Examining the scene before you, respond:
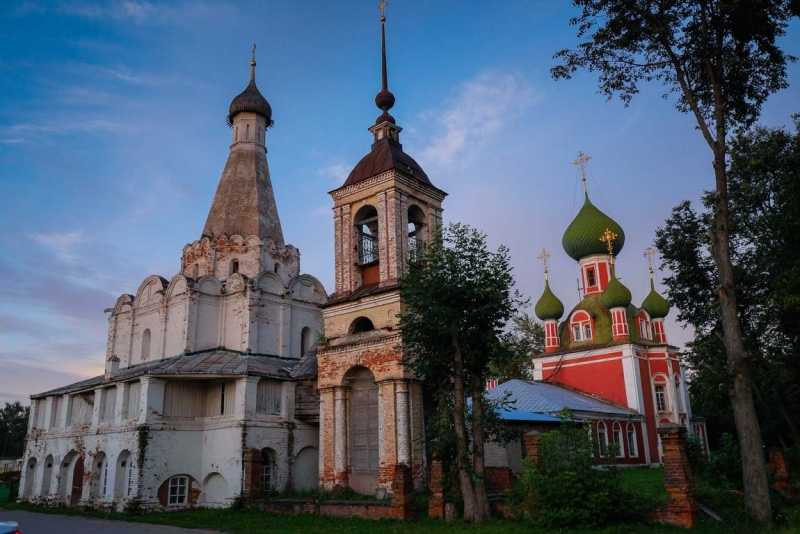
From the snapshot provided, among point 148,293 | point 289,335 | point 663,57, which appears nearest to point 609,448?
point 663,57

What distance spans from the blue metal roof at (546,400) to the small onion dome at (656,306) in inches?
260

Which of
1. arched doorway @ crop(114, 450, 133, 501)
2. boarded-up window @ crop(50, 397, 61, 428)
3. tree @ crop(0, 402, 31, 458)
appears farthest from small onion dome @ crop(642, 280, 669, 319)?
tree @ crop(0, 402, 31, 458)

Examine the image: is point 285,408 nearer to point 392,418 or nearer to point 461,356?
point 392,418

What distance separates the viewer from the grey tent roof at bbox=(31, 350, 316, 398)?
20422mm

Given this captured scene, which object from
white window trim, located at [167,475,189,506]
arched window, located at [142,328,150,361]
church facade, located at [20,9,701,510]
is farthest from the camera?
arched window, located at [142,328,150,361]

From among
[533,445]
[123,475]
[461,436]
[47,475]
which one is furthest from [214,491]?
[533,445]

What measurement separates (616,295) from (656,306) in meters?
3.47

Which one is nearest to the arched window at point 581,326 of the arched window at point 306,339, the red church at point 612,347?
the red church at point 612,347

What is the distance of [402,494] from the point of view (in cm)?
1408

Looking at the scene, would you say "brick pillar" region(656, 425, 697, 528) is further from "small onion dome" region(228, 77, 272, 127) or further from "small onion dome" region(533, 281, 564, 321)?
"small onion dome" region(533, 281, 564, 321)

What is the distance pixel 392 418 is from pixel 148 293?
42.6 feet

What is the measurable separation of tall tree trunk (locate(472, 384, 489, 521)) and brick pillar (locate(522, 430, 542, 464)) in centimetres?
106

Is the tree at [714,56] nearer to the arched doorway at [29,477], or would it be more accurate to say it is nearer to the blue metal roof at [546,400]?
the blue metal roof at [546,400]

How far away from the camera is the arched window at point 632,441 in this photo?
30.3 metres
